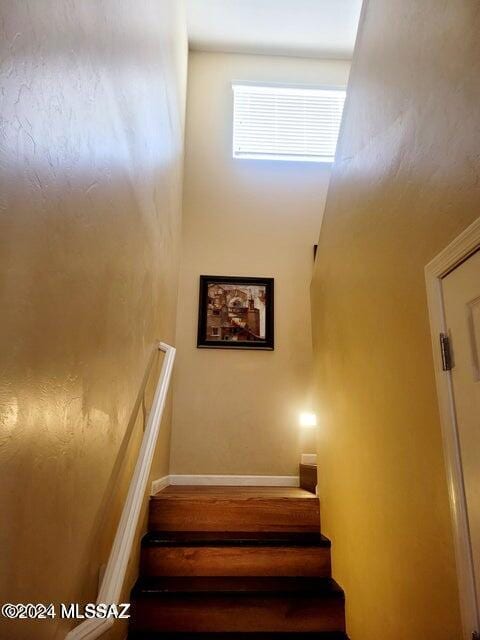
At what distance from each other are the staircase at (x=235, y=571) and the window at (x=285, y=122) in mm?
3023

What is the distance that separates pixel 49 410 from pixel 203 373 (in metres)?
2.60

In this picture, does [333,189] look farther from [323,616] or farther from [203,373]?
[323,616]

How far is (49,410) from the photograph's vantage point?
101cm

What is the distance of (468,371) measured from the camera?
3.80 feet

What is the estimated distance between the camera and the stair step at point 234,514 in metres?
2.46

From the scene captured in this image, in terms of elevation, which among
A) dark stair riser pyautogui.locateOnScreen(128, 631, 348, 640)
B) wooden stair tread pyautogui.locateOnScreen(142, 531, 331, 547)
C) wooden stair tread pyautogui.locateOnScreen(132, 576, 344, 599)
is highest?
wooden stair tread pyautogui.locateOnScreen(142, 531, 331, 547)

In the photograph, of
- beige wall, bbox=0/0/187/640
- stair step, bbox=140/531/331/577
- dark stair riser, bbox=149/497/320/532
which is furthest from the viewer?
dark stair riser, bbox=149/497/320/532

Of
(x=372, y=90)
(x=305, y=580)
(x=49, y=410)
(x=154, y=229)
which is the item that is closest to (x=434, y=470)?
(x=49, y=410)

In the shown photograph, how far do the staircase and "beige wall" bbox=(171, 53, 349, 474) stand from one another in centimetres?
69

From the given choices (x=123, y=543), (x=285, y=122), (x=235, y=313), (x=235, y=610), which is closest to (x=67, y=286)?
(x=123, y=543)

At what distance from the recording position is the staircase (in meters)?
1.97

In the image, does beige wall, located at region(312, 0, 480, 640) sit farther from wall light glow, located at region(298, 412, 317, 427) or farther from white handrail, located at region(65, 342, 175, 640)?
wall light glow, located at region(298, 412, 317, 427)

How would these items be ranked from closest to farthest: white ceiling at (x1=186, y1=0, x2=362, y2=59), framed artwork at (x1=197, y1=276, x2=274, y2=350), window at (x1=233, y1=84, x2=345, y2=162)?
framed artwork at (x1=197, y1=276, x2=274, y2=350) → white ceiling at (x1=186, y1=0, x2=362, y2=59) → window at (x1=233, y1=84, x2=345, y2=162)

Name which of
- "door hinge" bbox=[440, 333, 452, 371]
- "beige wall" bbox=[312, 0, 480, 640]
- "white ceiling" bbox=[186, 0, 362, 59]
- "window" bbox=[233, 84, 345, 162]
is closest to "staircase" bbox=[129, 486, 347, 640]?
"beige wall" bbox=[312, 0, 480, 640]
